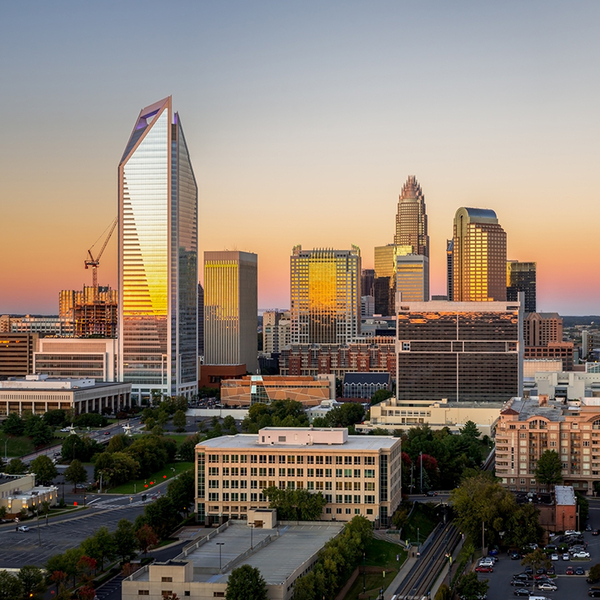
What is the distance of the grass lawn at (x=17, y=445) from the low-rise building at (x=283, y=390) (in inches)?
2052

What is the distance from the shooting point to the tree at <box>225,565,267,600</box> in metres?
62.4

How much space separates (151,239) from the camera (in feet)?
632

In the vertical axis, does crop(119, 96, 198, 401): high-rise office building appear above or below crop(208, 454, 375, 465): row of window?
above

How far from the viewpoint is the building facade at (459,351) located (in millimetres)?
168750

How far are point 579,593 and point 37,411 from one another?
112301 mm

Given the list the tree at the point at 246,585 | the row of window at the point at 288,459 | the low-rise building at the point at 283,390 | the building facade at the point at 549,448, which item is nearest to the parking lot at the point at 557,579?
the row of window at the point at 288,459

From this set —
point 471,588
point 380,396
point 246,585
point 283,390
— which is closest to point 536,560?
point 471,588

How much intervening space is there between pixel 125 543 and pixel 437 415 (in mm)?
84929

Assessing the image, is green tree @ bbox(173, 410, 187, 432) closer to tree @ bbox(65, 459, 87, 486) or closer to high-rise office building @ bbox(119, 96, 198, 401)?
high-rise office building @ bbox(119, 96, 198, 401)

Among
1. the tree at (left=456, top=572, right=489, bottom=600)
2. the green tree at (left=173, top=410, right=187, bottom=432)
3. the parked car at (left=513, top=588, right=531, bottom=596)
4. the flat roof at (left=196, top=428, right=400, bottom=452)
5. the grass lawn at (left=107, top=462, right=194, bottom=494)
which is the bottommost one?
the parked car at (left=513, top=588, right=531, bottom=596)

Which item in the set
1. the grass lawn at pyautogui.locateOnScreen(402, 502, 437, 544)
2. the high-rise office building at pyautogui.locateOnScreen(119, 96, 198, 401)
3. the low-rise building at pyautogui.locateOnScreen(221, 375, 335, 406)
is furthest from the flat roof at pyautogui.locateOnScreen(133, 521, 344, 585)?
the high-rise office building at pyautogui.locateOnScreen(119, 96, 198, 401)

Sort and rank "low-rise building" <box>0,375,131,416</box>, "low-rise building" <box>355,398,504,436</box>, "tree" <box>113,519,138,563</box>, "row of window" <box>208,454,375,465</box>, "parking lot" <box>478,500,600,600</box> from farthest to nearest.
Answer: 1. "low-rise building" <box>0,375,131,416</box>
2. "low-rise building" <box>355,398,504,436</box>
3. "row of window" <box>208,454,375,465</box>
4. "tree" <box>113,519,138,563</box>
5. "parking lot" <box>478,500,600,600</box>

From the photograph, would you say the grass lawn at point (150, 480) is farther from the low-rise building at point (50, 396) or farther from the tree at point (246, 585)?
the low-rise building at point (50, 396)

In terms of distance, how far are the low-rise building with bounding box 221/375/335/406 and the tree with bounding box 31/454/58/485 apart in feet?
254
